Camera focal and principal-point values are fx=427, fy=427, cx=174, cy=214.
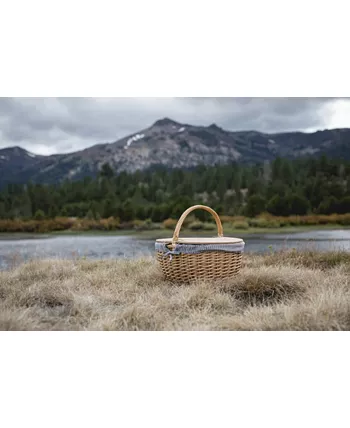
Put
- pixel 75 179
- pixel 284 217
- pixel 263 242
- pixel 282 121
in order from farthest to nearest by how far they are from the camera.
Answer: pixel 75 179 < pixel 284 217 < pixel 282 121 < pixel 263 242

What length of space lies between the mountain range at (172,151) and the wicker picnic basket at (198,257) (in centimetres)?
365

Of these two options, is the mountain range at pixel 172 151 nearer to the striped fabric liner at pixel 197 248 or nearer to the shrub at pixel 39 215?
the shrub at pixel 39 215

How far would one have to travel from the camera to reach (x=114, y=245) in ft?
20.3

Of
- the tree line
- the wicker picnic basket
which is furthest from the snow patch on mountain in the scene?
the wicker picnic basket

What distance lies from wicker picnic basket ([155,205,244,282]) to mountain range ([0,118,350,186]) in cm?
365

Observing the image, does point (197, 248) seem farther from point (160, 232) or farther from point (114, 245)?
point (160, 232)

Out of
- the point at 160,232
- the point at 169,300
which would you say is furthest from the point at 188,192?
the point at 169,300

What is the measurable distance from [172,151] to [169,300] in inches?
192

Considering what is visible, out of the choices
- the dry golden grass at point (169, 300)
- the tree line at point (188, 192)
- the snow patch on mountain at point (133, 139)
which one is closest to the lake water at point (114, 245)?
the tree line at point (188, 192)

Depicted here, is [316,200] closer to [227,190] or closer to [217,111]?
[227,190]
